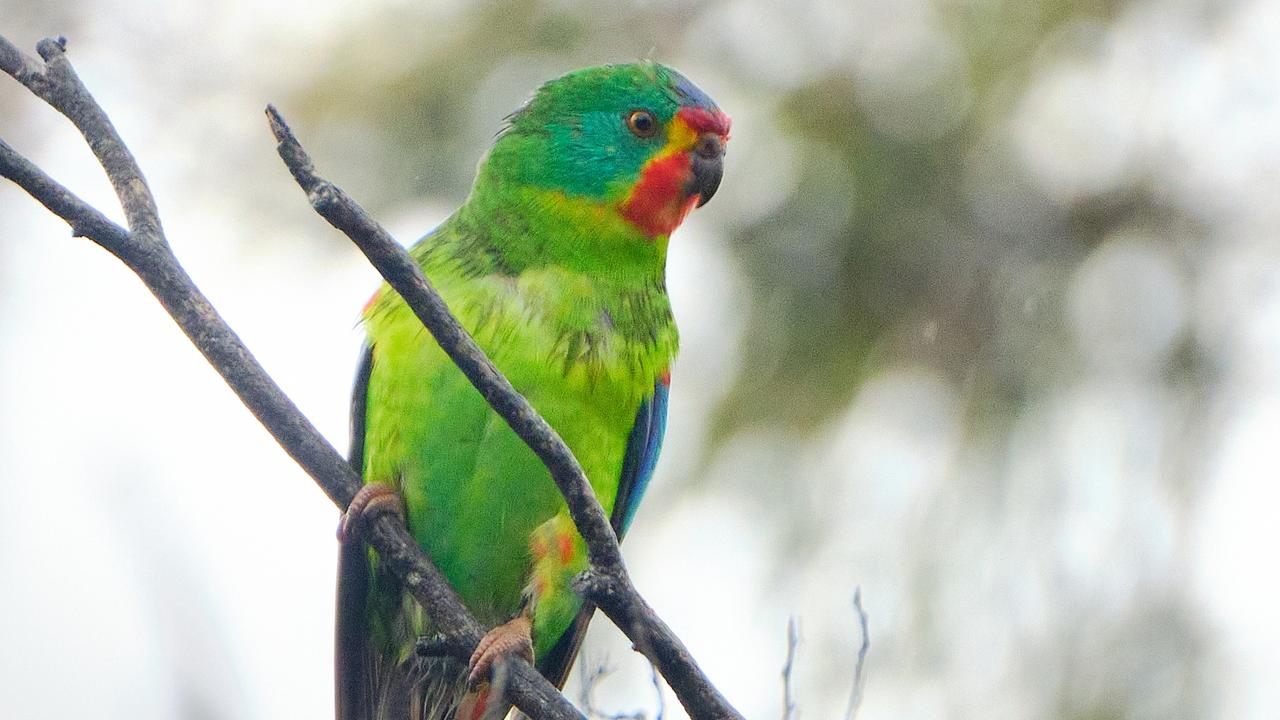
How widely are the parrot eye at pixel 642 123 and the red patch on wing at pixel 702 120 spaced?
7 centimetres

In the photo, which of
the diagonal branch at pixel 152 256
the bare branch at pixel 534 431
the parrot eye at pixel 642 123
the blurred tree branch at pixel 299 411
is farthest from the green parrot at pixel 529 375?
the bare branch at pixel 534 431

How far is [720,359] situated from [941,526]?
1.05m

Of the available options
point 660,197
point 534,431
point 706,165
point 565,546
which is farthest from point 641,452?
point 534,431

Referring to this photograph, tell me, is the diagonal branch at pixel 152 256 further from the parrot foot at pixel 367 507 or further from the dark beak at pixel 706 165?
the dark beak at pixel 706 165

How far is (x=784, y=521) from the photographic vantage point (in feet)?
16.3

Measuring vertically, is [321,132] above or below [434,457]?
above

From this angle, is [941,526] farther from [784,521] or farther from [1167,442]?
[1167,442]

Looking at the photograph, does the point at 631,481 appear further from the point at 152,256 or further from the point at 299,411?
the point at 152,256

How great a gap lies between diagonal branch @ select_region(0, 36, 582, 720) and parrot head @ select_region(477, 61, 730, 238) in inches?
44.8

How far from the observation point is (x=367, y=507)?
295 cm

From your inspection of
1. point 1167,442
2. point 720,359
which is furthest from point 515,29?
point 1167,442

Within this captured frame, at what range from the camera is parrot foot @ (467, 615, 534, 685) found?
2.75 metres

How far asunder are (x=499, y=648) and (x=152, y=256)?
3.43 ft

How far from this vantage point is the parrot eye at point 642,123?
3539 millimetres
